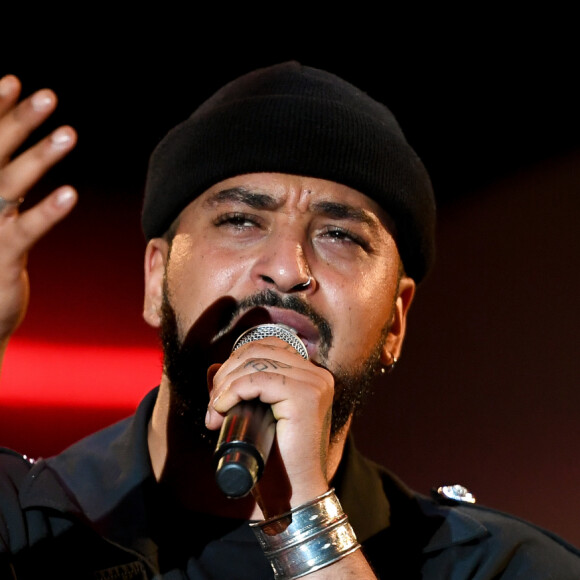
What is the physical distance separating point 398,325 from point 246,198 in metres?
0.49

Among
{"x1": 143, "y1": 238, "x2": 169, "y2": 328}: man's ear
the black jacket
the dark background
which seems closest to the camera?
the black jacket

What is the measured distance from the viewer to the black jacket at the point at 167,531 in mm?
1336

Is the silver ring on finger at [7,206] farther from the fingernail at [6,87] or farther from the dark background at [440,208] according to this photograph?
the dark background at [440,208]

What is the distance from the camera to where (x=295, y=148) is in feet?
5.20

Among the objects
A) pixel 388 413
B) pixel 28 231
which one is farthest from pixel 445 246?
pixel 28 231

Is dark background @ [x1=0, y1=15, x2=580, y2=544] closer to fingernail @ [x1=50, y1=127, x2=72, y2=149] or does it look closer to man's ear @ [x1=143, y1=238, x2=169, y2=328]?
man's ear @ [x1=143, y1=238, x2=169, y2=328]

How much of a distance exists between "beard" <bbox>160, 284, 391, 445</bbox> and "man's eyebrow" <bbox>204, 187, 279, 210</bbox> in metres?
0.21

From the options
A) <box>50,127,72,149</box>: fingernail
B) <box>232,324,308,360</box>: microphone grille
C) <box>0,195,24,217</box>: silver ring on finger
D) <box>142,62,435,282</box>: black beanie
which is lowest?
<box>232,324,308,360</box>: microphone grille

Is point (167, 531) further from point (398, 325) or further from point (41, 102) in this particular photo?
point (41, 102)

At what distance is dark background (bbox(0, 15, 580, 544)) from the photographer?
247 cm

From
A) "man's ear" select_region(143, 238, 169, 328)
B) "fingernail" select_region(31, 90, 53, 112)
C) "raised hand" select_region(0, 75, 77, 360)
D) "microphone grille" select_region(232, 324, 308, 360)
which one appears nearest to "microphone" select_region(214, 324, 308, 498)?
"microphone grille" select_region(232, 324, 308, 360)

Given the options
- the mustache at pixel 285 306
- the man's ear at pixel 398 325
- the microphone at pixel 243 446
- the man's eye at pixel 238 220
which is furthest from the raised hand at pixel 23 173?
the man's ear at pixel 398 325

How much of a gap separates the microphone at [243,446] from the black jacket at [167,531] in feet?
1.45

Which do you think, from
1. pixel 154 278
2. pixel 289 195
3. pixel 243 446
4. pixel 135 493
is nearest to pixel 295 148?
pixel 289 195
